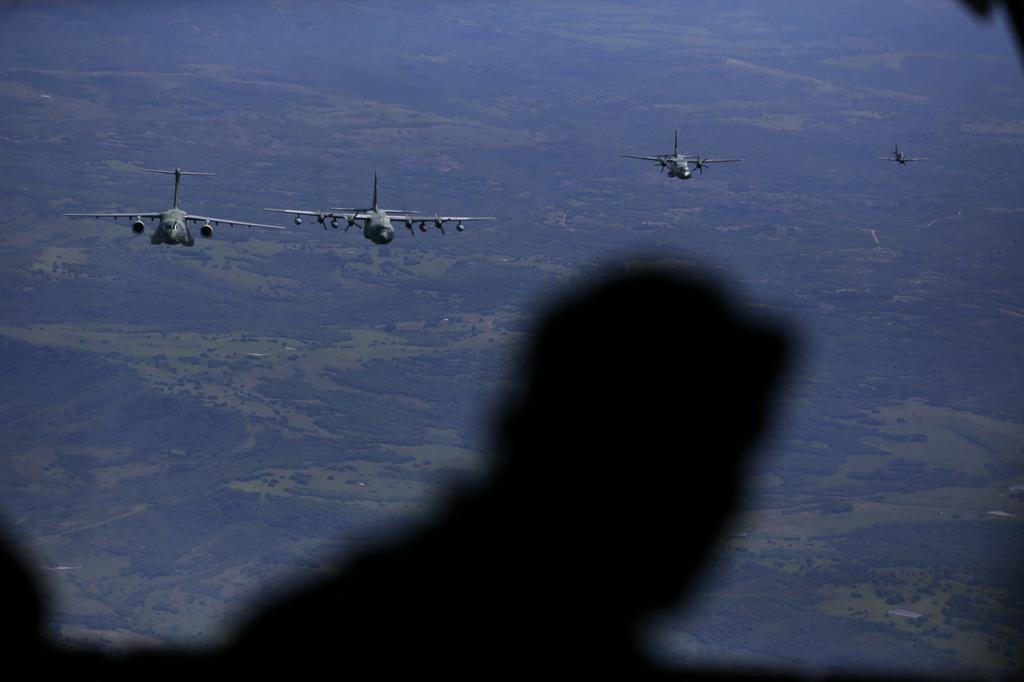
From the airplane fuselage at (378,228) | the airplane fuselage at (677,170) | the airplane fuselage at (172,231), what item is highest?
the airplane fuselage at (677,170)

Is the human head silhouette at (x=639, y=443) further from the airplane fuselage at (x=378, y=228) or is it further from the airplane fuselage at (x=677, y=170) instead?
the airplane fuselage at (x=677, y=170)

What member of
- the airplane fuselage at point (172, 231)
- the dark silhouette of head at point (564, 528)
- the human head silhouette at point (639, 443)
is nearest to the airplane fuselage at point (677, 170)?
the airplane fuselage at point (172, 231)

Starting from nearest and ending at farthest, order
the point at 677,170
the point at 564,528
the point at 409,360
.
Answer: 1. the point at 564,528
2. the point at 677,170
3. the point at 409,360

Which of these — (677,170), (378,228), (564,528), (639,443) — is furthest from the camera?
(677,170)

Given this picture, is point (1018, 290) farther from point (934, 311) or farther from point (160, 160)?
point (160, 160)

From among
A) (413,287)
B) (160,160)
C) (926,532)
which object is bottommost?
(926,532)

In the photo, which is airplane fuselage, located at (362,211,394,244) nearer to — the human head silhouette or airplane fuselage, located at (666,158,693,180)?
airplane fuselage, located at (666,158,693,180)

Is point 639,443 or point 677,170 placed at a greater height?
point 677,170

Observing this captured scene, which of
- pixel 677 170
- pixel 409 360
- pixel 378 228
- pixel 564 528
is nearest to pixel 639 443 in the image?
pixel 564 528

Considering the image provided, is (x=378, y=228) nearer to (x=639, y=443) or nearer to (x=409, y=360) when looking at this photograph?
(x=639, y=443)

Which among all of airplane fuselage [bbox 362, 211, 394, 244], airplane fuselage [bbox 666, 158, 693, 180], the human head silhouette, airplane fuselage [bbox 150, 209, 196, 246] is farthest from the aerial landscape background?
the human head silhouette

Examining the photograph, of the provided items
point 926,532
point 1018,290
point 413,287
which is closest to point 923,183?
point 1018,290
